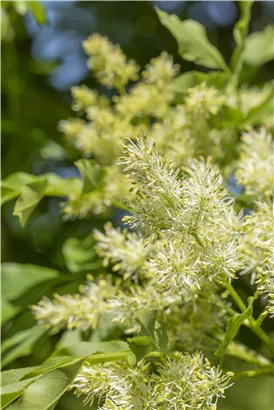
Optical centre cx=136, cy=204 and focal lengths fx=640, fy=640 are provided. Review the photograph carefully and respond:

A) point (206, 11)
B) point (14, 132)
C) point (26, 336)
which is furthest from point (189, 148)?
point (206, 11)

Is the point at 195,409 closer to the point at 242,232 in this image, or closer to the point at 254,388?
the point at 242,232

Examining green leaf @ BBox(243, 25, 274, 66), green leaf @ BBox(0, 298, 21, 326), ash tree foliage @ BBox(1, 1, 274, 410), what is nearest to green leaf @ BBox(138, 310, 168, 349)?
ash tree foliage @ BBox(1, 1, 274, 410)

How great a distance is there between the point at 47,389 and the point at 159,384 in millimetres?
141

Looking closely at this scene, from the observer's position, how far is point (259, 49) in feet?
4.88

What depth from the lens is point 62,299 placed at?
102cm

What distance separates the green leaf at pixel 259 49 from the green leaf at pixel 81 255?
0.55m

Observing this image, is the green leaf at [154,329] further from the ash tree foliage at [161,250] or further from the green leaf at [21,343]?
the green leaf at [21,343]

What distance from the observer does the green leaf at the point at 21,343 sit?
1124mm

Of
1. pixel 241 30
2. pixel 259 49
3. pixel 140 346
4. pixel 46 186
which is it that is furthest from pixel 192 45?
pixel 140 346

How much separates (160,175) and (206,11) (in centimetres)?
142

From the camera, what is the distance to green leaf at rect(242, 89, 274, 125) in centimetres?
124

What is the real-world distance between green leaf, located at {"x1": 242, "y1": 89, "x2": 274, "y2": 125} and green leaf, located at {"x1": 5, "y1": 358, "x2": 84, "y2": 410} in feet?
2.19

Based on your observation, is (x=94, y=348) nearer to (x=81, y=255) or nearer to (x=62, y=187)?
(x=62, y=187)

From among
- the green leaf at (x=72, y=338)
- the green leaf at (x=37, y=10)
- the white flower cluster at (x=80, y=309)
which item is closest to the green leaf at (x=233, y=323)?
the white flower cluster at (x=80, y=309)
